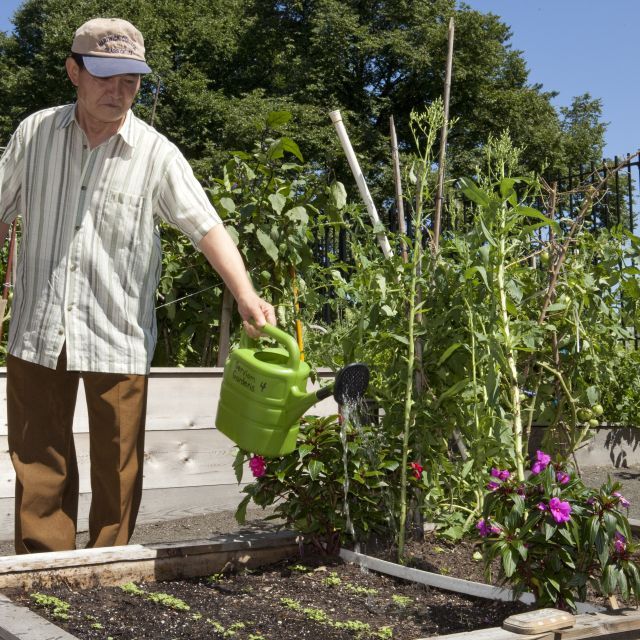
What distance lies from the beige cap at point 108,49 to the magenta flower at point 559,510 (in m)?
1.48

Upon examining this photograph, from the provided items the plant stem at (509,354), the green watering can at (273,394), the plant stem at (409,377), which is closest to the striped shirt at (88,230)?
the green watering can at (273,394)

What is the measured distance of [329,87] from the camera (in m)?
30.3

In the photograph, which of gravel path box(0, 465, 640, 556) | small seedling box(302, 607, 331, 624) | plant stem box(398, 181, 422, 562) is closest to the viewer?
small seedling box(302, 607, 331, 624)

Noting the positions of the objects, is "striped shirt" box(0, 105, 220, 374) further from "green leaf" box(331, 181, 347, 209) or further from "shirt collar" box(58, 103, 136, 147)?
"green leaf" box(331, 181, 347, 209)

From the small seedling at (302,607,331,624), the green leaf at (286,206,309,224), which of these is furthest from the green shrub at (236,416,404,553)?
the green leaf at (286,206,309,224)

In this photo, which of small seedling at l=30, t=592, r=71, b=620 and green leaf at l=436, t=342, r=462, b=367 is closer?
small seedling at l=30, t=592, r=71, b=620

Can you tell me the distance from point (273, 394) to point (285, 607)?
55 centimetres

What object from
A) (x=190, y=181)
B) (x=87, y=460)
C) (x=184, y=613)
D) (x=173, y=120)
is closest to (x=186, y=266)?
(x=87, y=460)

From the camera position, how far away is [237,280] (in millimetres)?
2572

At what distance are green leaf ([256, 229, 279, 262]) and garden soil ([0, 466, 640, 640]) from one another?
1.57m

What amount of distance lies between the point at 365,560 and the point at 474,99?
30799 mm

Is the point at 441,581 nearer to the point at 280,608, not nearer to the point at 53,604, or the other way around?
the point at 280,608

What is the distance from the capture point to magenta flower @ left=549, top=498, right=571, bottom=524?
2.10 meters

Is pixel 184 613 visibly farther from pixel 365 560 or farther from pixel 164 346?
pixel 164 346
